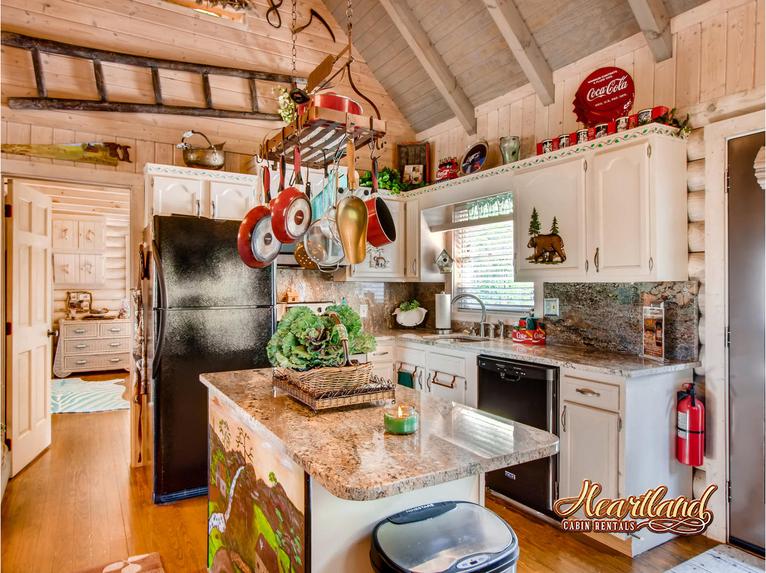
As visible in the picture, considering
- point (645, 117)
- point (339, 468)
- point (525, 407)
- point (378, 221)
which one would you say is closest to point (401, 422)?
point (339, 468)

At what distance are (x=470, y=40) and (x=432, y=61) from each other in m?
0.35

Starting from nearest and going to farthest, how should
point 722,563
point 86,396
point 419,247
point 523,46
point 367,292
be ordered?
point 722,563
point 523,46
point 419,247
point 367,292
point 86,396

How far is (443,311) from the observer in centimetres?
431

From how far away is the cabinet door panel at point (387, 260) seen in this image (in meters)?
4.31

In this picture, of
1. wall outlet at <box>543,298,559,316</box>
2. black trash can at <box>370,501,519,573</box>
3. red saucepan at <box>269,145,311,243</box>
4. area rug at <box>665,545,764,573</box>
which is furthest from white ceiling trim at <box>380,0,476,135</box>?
black trash can at <box>370,501,519,573</box>

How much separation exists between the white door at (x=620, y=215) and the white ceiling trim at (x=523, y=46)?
0.97 metres

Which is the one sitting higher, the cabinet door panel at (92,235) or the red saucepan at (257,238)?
the cabinet door panel at (92,235)

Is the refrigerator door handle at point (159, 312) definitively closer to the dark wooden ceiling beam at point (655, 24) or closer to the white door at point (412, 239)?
the white door at point (412, 239)

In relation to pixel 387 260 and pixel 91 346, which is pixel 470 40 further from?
pixel 91 346

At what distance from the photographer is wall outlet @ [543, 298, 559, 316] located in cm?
347

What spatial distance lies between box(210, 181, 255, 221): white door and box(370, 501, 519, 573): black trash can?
2861 millimetres

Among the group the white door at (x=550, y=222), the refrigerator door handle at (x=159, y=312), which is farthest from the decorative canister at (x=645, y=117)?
the refrigerator door handle at (x=159, y=312)

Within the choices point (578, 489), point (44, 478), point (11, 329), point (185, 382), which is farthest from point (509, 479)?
point (11, 329)

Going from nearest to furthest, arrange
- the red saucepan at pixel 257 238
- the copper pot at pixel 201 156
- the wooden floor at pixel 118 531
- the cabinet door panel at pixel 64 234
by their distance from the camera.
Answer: the red saucepan at pixel 257 238 → the wooden floor at pixel 118 531 → the copper pot at pixel 201 156 → the cabinet door panel at pixel 64 234
